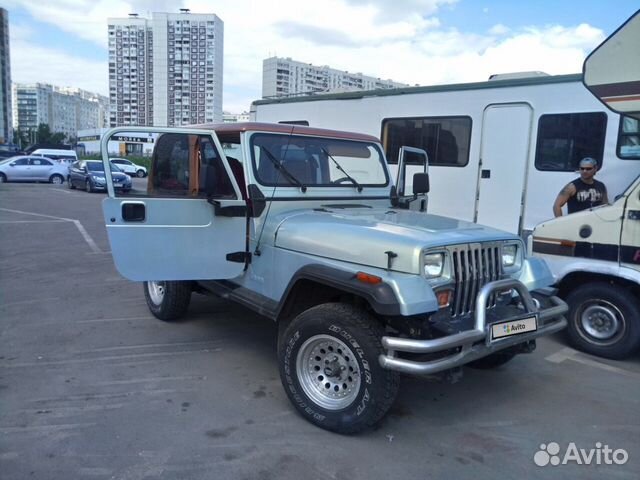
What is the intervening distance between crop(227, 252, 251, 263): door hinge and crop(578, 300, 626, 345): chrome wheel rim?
131 inches

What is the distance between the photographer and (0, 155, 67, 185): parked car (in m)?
26.1

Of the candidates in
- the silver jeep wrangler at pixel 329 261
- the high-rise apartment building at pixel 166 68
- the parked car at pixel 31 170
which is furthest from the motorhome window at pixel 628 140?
the high-rise apartment building at pixel 166 68

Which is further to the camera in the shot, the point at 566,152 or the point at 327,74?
the point at 327,74

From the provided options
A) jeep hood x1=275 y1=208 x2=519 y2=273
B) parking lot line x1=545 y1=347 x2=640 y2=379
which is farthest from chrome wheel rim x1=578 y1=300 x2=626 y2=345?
jeep hood x1=275 y1=208 x2=519 y2=273

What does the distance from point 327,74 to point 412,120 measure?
77.7ft

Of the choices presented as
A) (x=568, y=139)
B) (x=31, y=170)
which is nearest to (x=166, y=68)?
(x=31, y=170)

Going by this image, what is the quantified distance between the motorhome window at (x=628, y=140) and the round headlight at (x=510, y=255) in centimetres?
363

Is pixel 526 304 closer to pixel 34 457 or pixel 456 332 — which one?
pixel 456 332

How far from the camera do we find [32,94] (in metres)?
112

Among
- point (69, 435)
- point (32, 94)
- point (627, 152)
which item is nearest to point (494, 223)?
point (627, 152)

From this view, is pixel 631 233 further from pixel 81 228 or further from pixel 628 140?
pixel 81 228

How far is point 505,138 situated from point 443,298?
5.00 metres

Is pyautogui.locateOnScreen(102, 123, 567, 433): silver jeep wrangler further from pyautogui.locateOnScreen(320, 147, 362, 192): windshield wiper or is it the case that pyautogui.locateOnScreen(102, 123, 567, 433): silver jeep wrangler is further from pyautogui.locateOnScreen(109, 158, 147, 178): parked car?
pyautogui.locateOnScreen(109, 158, 147, 178): parked car

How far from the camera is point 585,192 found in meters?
6.01
